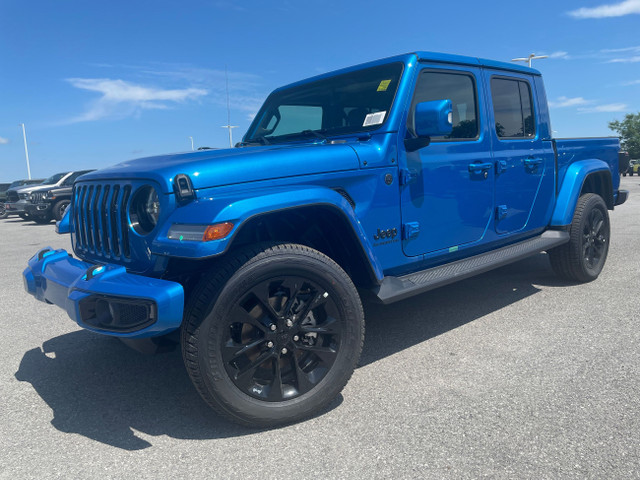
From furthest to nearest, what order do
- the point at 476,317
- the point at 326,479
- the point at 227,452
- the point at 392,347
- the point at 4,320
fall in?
the point at 4,320
the point at 476,317
the point at 392,347
the point at 227,452
the point at 326,479

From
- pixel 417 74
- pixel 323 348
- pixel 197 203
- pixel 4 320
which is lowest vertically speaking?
pixel 4 320

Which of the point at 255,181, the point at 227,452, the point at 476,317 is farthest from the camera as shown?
the point at 476,317

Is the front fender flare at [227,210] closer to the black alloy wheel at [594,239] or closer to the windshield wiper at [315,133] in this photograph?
the windshield wiper at [315,133]

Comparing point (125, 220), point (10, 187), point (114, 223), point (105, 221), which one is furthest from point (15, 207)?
point (125, 220)

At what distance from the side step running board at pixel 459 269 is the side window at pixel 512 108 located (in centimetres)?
92

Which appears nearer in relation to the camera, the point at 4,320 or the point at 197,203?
the point at 197,203

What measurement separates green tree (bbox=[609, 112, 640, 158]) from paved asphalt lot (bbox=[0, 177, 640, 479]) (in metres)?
66.9

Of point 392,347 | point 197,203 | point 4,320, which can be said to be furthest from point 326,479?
point 4,320

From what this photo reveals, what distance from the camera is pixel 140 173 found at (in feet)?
8.41

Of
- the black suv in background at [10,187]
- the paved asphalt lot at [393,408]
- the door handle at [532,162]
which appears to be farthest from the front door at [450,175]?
the black suv in background at [10,187]

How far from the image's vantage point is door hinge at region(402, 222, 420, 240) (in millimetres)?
3221

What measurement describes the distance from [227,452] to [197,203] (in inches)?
45.1

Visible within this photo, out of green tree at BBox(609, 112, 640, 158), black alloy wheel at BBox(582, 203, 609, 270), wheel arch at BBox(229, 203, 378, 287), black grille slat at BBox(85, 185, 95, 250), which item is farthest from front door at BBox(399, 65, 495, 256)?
green tree at BBox(609, 112, 640, 158)

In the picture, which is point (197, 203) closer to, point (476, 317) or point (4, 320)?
point (476, 317)
